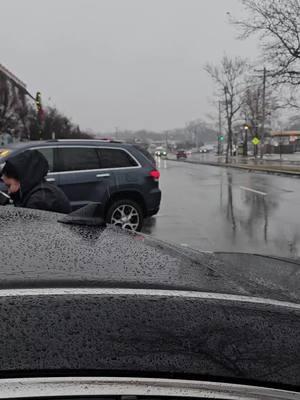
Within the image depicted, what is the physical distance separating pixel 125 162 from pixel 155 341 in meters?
6.78

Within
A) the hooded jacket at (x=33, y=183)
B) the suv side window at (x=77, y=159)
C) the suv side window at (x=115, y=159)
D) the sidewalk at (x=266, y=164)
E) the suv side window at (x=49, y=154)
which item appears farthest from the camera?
the sidewalk at (x=266, y=164)

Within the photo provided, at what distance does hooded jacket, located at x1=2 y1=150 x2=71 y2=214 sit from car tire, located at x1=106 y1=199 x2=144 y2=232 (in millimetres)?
3716

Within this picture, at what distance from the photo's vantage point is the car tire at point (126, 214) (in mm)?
7582

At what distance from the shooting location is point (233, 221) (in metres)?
10.3

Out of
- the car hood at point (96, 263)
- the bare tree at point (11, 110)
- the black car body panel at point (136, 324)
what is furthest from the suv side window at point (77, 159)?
the bare tree at point (11, 110)

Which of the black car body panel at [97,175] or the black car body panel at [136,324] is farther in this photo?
the black car body panel at [97,175]

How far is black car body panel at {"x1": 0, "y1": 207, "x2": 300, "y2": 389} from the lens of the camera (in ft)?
3.70

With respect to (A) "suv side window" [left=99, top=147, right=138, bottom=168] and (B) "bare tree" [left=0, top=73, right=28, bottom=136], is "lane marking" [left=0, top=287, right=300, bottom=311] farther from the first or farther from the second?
(B) "bare tree" [left=0, top=73, right=28, bottom=136]

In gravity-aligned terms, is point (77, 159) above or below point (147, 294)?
above

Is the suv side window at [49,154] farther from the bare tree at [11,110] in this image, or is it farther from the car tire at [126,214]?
the bare tree at [11,110]

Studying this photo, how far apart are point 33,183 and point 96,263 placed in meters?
2.39

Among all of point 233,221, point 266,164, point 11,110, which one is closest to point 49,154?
point 233,221

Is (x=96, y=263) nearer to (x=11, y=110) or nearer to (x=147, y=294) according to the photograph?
(x=147, y=294)

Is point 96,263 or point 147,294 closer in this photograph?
point 147,294
